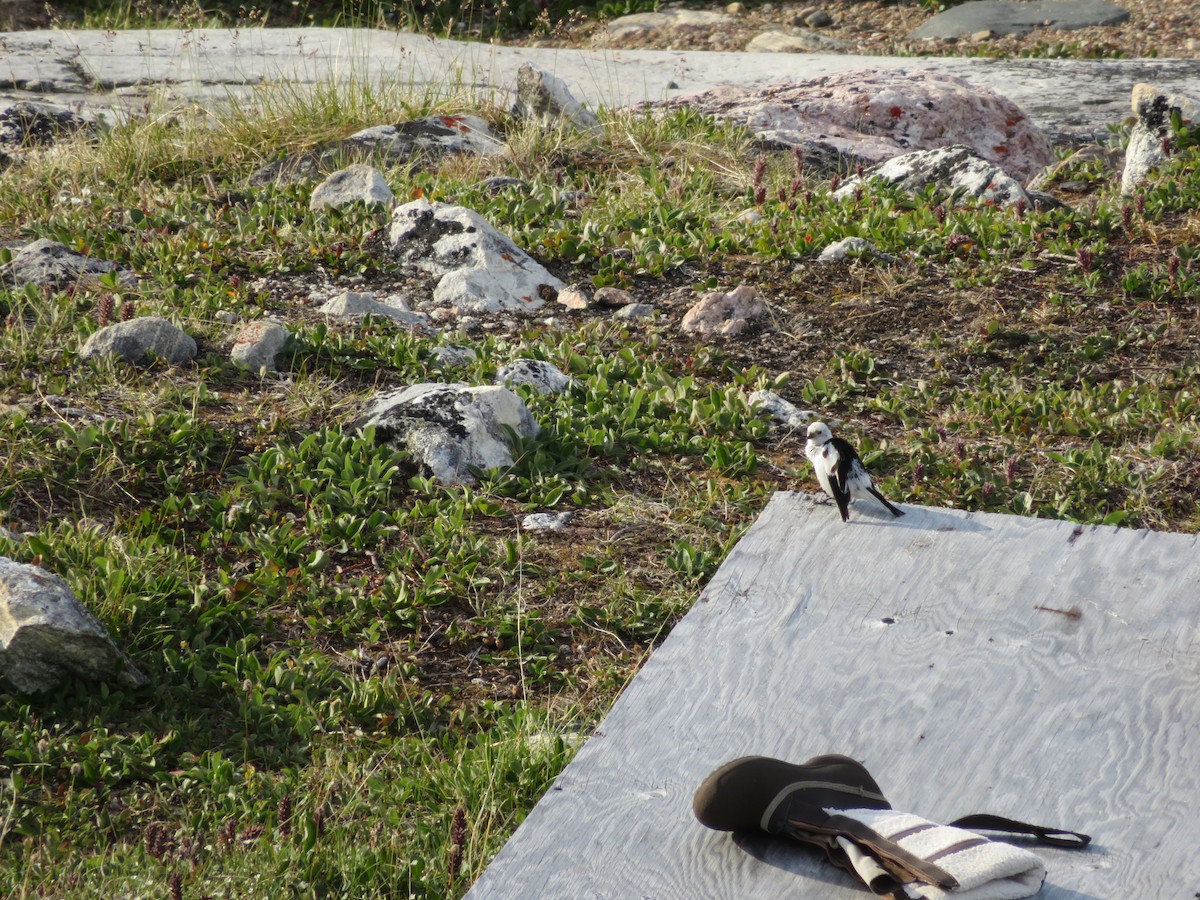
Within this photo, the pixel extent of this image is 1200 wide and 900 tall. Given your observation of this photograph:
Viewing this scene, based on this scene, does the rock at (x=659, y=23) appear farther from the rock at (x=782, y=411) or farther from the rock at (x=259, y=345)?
the rock at (x=782, y=411)

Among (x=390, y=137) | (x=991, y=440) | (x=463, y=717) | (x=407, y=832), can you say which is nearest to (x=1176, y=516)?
(x=991, y=440)

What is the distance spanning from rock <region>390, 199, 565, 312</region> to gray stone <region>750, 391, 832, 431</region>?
1529 mm

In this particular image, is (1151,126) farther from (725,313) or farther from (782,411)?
(782,411)

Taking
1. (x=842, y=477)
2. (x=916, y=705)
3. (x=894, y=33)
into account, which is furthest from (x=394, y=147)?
(x=894, y=33)

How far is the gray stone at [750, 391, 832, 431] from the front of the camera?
16.1ft

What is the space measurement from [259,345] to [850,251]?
3013 millimetres

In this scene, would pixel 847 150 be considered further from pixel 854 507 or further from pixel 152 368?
pixel 854 507

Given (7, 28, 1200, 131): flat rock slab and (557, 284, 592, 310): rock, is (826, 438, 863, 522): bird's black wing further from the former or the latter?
(7, 28, 1200, 131): flat rock slab

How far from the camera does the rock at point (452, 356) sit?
5207mm

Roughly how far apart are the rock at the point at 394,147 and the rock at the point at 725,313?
264 cm

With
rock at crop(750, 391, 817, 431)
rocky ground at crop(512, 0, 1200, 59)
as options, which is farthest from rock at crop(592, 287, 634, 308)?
rocky ground at crop(512, 0, 1200, 59)

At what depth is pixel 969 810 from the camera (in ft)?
6.70

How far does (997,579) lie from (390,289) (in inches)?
162

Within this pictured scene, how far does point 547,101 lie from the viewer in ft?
27.2
